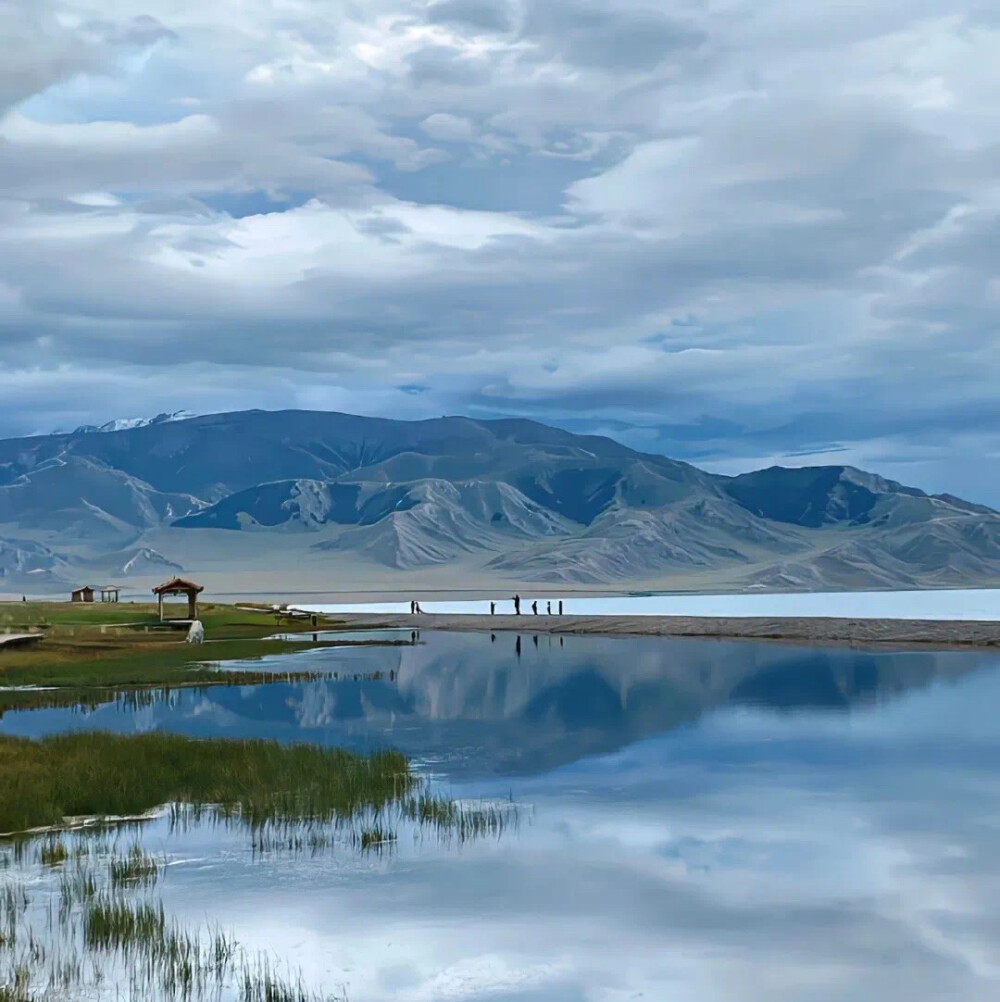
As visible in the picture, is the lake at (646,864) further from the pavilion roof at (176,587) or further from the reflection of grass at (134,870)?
the pavilion roof at (176,587)

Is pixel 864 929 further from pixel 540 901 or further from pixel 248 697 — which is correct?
pixel 248 697

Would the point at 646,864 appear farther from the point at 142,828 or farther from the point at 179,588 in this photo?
the point at 179,588

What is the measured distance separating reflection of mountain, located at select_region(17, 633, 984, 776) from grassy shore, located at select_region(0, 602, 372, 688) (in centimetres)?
464

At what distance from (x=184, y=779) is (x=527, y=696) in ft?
86.6

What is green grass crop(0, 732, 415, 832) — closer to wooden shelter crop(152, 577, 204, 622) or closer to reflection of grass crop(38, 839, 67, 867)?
reflection of grass crop(38, 839, 67, 867)

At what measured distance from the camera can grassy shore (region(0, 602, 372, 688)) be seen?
58.5 metres

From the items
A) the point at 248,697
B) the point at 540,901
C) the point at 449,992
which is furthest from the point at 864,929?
the point at 248,697

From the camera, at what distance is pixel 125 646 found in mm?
75125

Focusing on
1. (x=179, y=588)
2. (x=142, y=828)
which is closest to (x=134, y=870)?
(x=142, y=828)

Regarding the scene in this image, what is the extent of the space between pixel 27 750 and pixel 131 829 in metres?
8.39

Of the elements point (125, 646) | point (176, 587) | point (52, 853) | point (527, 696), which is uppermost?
point (176, 587)

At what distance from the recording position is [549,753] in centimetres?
3869

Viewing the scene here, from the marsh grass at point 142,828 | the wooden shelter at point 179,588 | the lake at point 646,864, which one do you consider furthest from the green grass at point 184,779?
the wooden shelter at point 179,588

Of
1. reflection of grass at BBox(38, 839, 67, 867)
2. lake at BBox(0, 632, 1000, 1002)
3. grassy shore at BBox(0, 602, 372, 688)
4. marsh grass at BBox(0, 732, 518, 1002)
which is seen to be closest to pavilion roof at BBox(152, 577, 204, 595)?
grassy shore at BBox(0, 602, 372, 688)
